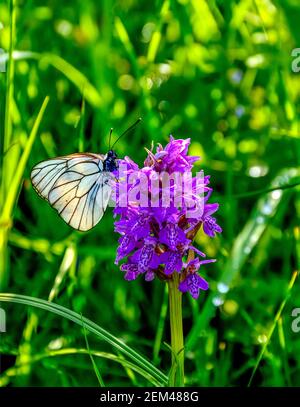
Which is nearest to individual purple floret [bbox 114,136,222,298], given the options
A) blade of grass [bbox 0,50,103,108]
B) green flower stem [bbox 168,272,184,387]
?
green flower stem [bbox 168,272,184,387]

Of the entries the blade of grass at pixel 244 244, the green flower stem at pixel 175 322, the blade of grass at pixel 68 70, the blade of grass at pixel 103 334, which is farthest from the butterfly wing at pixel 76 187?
the green flower stem at pixel 175 322

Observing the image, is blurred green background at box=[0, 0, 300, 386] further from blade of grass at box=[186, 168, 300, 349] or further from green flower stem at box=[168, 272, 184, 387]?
green flower stem at box=[168, 272, 184, 387]

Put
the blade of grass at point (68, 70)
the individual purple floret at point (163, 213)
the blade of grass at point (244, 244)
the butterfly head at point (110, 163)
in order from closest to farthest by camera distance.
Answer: the individual purple floret at point (163, 213) < the blade of grass at point (244, 244) < the butterfly head at point (110, 163) < the blade of grass at point (68, 70)

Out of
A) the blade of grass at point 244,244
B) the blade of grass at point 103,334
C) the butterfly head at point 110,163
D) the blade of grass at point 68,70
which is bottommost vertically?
the blade of grass at point 103,334

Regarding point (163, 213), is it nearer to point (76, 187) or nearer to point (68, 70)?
point (76, 187)

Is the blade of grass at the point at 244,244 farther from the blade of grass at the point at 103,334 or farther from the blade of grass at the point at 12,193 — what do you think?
the blade of grass at the point at 12,193

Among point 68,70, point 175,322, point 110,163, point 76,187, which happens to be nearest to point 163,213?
point 175,322
